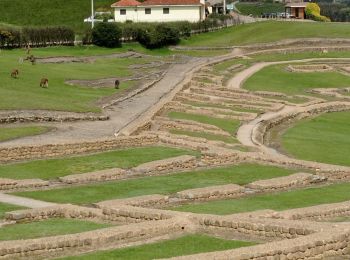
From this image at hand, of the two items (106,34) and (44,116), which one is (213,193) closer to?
(44,116)

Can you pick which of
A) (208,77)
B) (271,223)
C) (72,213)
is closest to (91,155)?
(72,213)

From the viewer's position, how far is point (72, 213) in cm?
2294

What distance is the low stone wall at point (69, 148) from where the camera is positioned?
3203 cm

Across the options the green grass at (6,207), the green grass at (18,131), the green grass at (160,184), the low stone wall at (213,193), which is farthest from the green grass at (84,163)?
the low stone wall at (213,193)

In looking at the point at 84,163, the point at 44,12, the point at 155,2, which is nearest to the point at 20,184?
the point at 84,163

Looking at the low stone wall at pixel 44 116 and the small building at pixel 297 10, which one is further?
the small building at pixel 297 10

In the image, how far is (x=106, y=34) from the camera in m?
86.4

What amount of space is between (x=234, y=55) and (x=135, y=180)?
5769 cm

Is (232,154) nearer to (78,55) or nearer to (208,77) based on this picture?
(208,77)

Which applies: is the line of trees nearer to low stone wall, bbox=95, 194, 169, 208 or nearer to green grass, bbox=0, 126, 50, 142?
green grass, bbox=0, 126, 50, 142

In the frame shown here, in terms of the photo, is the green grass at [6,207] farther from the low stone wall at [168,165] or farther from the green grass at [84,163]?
the low stone wall at [168,165]

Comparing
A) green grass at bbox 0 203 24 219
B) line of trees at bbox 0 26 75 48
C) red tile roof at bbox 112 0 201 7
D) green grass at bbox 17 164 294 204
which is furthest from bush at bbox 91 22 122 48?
green grass at bbox 0 203 24 219

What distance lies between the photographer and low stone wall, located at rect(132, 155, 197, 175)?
3073 cm

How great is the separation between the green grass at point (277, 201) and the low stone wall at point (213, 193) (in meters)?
0.45
